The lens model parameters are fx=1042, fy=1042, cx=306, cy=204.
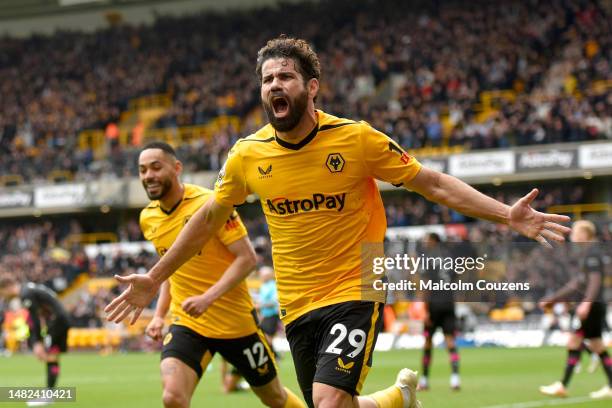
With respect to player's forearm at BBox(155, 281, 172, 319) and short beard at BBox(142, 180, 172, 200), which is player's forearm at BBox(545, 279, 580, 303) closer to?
player's forearm at BBox(155, 281, 172, 319)

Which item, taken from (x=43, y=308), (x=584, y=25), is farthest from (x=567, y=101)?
(x=43, y=308)

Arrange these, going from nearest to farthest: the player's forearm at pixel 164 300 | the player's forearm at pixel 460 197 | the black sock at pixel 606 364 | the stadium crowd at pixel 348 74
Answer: the player's forearm at pixel 460 197
the player's forearm at pixel 164 300
the black sock at pixel 606 364
the stadium crowd at pixel 348 74

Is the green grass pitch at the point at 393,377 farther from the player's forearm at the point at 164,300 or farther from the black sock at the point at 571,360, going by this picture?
the player's forearm at the point at 164,300

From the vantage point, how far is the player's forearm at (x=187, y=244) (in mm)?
6594

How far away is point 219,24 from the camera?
48094 mm

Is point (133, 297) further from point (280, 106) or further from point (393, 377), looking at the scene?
point (393, 377)

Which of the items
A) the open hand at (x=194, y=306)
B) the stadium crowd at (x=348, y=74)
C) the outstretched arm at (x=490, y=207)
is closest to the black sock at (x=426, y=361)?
the open hand at (x=194, y=306)

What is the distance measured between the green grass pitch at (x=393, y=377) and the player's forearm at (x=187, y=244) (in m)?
6.61

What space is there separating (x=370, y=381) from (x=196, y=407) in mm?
3710

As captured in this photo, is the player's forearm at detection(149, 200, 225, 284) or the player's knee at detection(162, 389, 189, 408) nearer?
the player's forearm at detection(149, 200, 225, 284)

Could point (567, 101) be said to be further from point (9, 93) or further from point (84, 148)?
point (9, 93)

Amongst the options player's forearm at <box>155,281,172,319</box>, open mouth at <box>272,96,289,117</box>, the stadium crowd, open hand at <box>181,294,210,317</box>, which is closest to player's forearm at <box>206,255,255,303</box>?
open hand at <box>181,294,210,317</box>

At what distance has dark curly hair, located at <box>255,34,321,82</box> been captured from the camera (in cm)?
646

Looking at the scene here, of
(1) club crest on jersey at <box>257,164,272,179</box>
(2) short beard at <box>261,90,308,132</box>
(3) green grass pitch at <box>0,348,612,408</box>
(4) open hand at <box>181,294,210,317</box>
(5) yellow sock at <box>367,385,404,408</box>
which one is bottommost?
(3) green grass pitch at <box>0,348,612,408</box>
